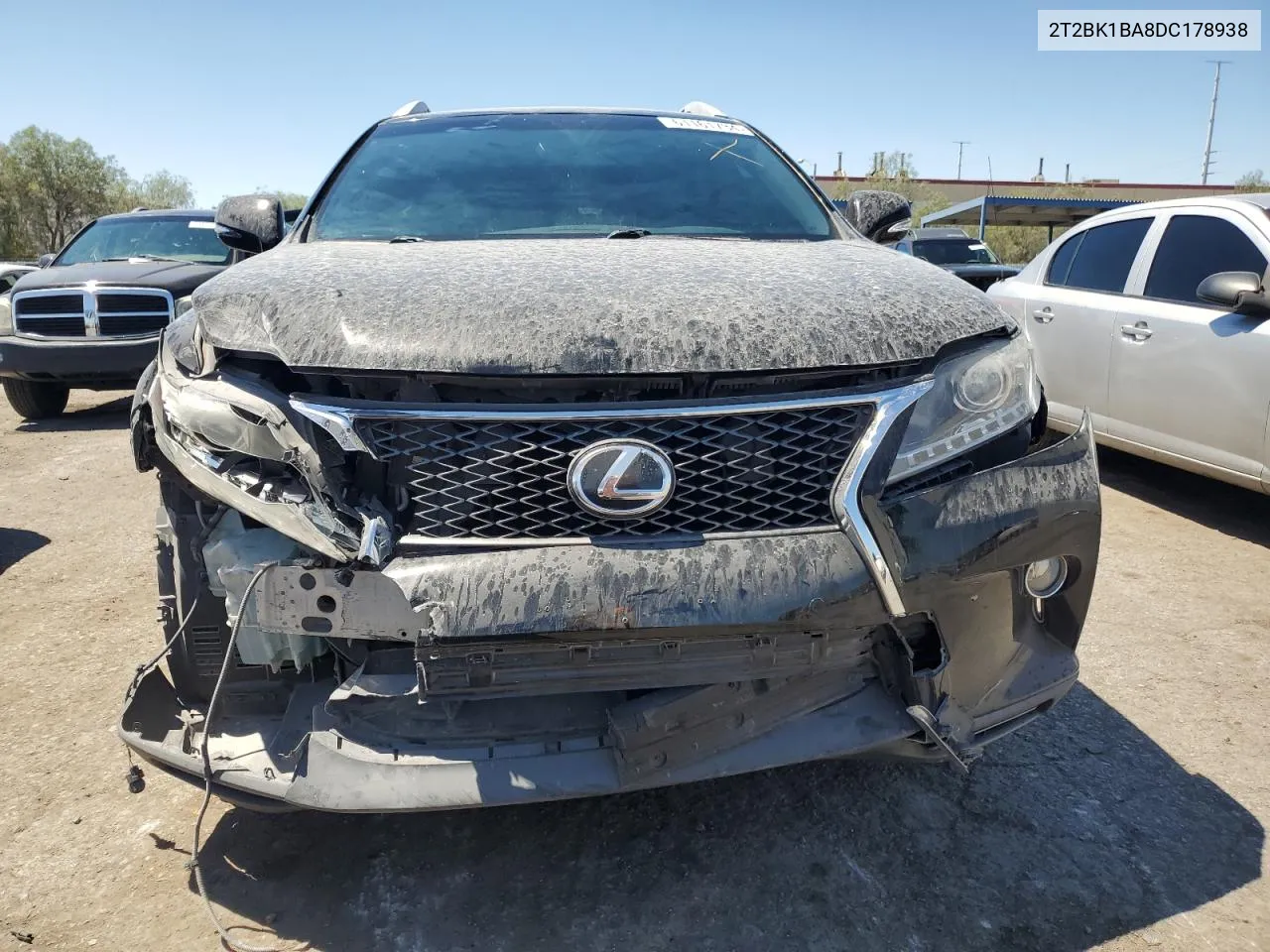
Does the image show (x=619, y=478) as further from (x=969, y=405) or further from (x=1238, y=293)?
(x=1238, y=293)

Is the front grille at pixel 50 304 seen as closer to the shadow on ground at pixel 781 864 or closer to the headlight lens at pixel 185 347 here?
the headlight lens at pixel 185 347

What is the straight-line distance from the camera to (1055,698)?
6.92ft

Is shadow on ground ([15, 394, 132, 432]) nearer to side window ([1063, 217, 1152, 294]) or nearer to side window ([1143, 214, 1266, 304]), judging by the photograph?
side window ([1063, 217, 1152, 294])

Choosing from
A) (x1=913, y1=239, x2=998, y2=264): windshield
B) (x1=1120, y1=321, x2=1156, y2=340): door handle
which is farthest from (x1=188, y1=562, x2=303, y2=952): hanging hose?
(x1=913, y1=239, x2=998, y2=264): windshield

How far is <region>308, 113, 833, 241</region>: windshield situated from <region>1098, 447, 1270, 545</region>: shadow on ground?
8.04ft

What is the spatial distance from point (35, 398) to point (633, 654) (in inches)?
333

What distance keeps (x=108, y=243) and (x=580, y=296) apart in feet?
28.2

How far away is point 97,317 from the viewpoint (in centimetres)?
753

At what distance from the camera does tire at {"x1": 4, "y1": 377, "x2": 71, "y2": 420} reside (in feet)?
26.6

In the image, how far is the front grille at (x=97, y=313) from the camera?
7.54 meters

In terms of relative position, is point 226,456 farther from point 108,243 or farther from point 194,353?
point 108,243

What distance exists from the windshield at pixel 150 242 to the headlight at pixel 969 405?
8049 millimetres

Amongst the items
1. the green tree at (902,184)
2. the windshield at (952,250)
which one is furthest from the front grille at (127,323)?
the green tree at (902,184)

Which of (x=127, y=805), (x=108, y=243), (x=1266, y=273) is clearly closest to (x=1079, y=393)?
(x=1266, y=273)
